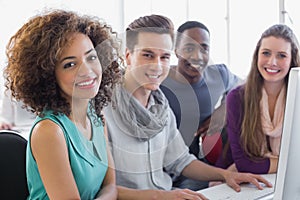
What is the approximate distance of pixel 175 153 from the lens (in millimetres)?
1205

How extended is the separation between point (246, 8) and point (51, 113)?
1.32 metres

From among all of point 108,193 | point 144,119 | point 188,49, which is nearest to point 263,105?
point 188,49

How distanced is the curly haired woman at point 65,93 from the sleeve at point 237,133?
56 cm

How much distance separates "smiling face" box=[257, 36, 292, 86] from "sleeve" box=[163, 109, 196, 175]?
19.4 inches

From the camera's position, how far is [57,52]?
97cm

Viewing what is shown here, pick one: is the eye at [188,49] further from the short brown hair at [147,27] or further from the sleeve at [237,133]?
the sleeve at [237,133]

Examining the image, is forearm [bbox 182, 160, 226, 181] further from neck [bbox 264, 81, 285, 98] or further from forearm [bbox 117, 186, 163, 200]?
neck [bbox 264, 81, 285, 98]

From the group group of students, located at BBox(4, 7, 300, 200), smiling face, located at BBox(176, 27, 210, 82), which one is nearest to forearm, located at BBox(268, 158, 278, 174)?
group of students, located at BBox(4, 7, 300, 200)

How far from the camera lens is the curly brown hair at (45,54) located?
968 mm

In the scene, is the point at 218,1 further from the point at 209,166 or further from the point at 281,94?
the point at 209,166

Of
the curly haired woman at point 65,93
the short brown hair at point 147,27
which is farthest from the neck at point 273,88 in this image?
the curly haired woman at point 65,93

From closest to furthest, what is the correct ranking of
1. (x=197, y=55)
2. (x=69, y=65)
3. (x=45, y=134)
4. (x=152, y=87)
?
(x=45, y=134) → (x=69, y=65) → (x=152, y=87) → (x=197, y=55)

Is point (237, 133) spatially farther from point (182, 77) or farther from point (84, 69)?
point (84, 69)

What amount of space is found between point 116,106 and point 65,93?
0.15 meters
